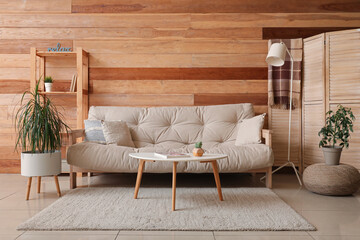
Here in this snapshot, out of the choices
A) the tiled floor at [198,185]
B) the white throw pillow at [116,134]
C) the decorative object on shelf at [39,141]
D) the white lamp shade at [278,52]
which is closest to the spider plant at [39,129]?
the decorative object on shelf at [39,141]

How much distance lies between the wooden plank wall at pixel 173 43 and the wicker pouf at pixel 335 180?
1.36 metres

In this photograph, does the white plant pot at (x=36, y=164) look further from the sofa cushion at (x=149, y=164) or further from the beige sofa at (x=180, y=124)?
the beige sofa at (x=180, y=124)

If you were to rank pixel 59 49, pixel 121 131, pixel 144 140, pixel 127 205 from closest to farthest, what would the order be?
pixel 127 205 → pixel 121 131 → pixel 144 140 → pixel 59 49

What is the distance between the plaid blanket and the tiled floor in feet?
2.97

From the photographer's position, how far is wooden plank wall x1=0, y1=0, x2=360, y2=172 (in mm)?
4234

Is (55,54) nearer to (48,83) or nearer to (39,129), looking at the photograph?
(48,83)

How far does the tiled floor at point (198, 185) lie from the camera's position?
204 cm

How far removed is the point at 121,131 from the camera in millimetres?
3596

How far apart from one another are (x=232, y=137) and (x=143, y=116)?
1071mm

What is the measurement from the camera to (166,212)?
2486 millimetres

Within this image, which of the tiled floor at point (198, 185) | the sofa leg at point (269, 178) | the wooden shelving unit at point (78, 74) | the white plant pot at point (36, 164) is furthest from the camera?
the wooden shelving unit at point (78, 74)

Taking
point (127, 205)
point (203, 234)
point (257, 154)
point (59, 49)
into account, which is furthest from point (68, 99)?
point (203, 234)

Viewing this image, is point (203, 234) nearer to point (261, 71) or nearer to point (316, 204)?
point (316, 204)

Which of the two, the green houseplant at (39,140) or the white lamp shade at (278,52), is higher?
the white lamp shade at (278,52)
